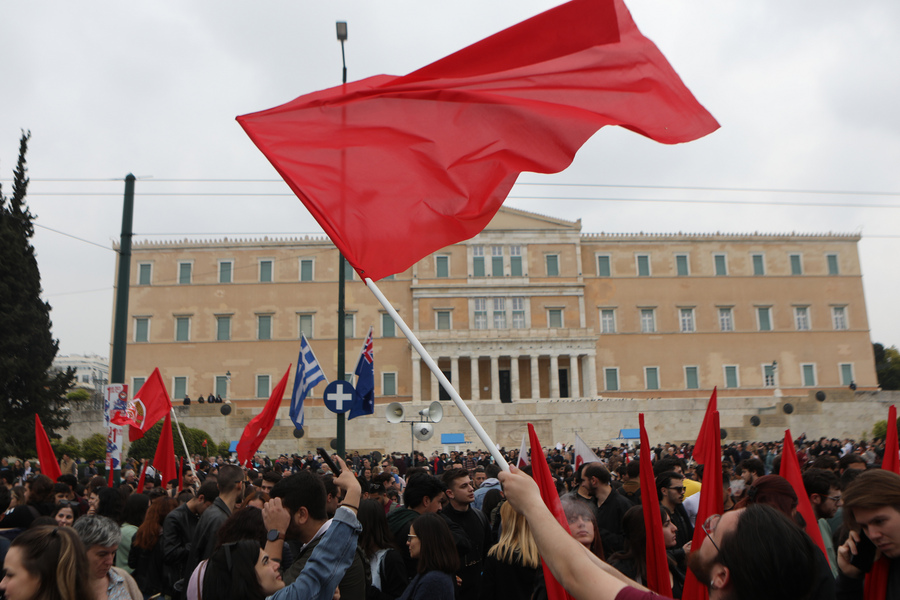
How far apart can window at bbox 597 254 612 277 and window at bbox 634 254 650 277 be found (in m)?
1.74

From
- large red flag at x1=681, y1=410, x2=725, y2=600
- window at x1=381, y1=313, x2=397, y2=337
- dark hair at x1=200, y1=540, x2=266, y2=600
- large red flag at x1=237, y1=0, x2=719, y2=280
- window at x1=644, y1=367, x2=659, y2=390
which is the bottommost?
dark hair at x1=200, y1=540, x2=266, y2=600

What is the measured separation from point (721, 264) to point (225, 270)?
2987cm

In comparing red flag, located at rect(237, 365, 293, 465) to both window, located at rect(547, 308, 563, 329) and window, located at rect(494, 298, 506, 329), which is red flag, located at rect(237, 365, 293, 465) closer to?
window, located at rect(494, 298, 506, 329)

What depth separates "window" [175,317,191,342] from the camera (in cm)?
4253

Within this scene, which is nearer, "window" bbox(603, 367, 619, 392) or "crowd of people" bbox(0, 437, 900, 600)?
"crowd of people" bbox(0, 437, 900, 600)

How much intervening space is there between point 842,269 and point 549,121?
1892 inches

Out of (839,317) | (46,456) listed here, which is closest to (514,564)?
(46,456)

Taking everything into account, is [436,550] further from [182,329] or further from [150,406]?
[182,329]

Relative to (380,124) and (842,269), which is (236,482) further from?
(842,269)

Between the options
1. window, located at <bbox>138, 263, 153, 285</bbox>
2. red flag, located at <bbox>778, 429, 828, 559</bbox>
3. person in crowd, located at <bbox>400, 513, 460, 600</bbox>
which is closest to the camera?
person in crowd, located at <bbox>400, 513, 460, 600</bbox>

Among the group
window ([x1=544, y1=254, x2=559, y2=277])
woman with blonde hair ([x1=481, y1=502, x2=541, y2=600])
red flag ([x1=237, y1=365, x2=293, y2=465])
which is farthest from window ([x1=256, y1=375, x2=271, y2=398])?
woman with blonde hair ([x1=481, y1=502, x2=541, y2=600])

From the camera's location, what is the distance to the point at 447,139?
3775mm

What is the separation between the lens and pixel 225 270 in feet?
143

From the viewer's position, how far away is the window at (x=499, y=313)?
42.2m
